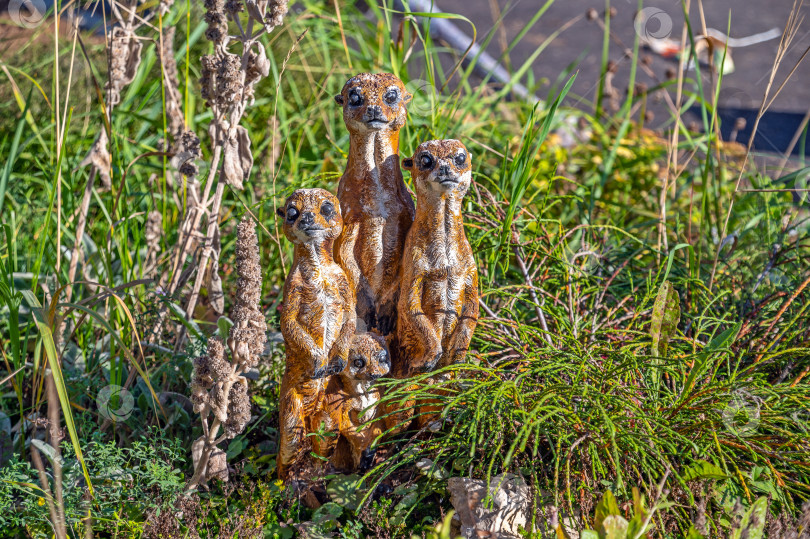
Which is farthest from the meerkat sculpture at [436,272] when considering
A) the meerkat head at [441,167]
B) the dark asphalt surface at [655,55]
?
the dark asphalt surface at [655,55]

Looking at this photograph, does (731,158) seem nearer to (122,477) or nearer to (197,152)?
(197,152)

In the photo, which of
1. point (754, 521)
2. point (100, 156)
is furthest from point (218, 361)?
point (754, 521)

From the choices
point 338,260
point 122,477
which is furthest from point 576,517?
point 122,477

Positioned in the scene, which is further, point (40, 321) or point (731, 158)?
point (731, 158)

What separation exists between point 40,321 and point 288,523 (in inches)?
33.7

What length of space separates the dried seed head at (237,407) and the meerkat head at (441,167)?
695 mm

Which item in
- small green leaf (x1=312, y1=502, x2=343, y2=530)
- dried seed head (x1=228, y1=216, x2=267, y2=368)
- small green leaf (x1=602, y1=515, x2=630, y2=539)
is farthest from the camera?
small green leaf (x1=312, y1=502, x2=343, y2=530)

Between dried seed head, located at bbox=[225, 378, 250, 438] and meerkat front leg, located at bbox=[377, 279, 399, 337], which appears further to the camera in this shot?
meerkat front leg, located at bbox=[377, 279, 399, 337]

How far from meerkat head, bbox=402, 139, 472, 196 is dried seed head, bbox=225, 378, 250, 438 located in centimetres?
70

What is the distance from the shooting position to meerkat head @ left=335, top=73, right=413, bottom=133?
6.65ft

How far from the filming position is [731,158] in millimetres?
4961

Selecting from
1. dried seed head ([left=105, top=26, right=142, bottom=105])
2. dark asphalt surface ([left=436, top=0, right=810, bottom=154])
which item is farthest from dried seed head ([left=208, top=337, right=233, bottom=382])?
dark asphalt surface ([left=436, top=0, right=810, bottom=154])

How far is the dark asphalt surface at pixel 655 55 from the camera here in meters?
6.15

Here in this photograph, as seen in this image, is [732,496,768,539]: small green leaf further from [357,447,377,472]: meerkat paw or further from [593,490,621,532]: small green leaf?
[357,447,377,472]: meerkat paw
